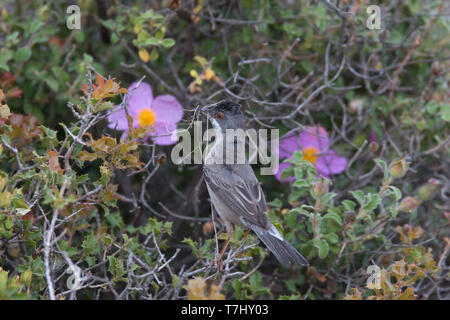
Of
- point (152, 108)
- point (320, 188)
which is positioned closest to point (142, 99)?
point (152, 108)

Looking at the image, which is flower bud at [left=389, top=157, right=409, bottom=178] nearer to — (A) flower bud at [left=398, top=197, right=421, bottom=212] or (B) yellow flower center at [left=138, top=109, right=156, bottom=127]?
(A) flower bud at [left=398, top=197, right=421, bottom=212]

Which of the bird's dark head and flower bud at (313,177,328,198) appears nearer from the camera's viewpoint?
flower bud at (313,177,328,198)

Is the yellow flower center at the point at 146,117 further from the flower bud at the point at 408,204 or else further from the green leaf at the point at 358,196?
the flower bud at the point at 408,204

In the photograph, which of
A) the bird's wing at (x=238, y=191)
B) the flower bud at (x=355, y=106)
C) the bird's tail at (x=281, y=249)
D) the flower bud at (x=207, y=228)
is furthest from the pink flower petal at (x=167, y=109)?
the flower bud at (x=355, y=106)

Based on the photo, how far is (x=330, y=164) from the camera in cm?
368

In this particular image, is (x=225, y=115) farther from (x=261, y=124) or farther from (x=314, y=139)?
(x=314, y=139)

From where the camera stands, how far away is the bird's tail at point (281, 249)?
2.83 m

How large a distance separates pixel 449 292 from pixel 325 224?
34.1 inches

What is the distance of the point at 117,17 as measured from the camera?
350cm

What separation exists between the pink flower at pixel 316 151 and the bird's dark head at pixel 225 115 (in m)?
0.45

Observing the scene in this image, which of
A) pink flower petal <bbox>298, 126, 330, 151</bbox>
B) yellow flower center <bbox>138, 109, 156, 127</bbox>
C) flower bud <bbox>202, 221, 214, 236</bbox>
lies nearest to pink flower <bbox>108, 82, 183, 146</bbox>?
yellow flower center <bbox>138, 109, 156, 127</bbox>

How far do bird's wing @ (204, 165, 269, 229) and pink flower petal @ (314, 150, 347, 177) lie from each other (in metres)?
0.60

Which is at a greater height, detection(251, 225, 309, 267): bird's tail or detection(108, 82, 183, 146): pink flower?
detection(108, 82, 183, 146): pink flower

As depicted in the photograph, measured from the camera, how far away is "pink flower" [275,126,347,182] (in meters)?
3.62
